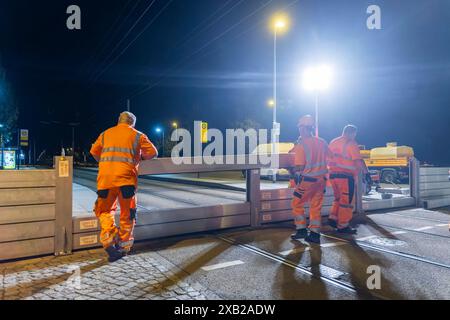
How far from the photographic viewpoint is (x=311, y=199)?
18.7 feet

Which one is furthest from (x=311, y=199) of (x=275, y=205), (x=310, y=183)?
(x=275, y=205)

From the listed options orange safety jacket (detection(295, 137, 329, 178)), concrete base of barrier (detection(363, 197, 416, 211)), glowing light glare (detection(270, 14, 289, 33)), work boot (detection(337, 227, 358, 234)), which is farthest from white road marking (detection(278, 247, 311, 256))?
glowing light glare (detection(270, 14, 289, 33))

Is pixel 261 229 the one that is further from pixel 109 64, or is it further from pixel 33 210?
pixel 109 64

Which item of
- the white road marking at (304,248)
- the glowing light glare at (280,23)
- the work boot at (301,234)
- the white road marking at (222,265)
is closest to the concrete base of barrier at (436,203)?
the white road marking at (304,248)

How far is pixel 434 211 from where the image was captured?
347 inches

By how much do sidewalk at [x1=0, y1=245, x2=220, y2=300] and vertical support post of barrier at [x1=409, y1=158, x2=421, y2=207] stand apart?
7558 mm

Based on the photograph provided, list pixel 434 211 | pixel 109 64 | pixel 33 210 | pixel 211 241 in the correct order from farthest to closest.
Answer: pixel 109 64, pixel 434 211, pixel 211 241, pixel 33 210

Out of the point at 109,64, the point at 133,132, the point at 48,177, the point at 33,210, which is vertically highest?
the point at 109,64

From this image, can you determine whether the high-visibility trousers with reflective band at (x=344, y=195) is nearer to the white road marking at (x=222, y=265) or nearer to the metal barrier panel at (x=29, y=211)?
the white road marking at (x=222, y=265)

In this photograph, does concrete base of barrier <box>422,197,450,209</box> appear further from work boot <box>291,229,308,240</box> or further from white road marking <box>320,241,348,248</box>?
work boot <box>291,229,308,240</box>

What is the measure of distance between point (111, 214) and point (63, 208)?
0.72 meters

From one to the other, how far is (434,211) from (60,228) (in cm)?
854
